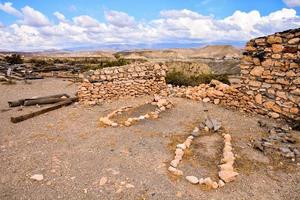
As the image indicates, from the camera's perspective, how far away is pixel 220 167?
7023 mm

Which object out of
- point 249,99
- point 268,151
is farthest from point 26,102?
point 268,151

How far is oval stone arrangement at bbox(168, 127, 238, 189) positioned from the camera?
6.32m

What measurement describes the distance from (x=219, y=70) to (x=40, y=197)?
32221 mm

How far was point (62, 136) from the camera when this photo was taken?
30.9ft

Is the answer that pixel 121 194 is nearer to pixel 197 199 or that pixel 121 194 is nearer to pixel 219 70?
pixel 197 199

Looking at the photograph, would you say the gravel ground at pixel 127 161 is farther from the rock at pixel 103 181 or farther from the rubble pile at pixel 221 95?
the rubble pile at pixel 221 95

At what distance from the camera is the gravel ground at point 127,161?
6082mm

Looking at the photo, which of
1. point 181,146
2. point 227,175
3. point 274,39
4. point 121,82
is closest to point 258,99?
point 274,39

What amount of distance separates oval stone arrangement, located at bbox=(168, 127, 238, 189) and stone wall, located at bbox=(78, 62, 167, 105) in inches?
266

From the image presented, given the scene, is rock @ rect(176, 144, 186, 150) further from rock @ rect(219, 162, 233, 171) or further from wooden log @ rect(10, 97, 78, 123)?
wooden log @ rect(10, 97, 78, 123)

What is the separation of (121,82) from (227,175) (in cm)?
897

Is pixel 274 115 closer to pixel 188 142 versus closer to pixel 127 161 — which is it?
pixel 188 142

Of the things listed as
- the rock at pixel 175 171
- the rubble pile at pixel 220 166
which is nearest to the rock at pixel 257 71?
the rubble pile at pixel 220 166

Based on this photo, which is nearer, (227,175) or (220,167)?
(227,175)
